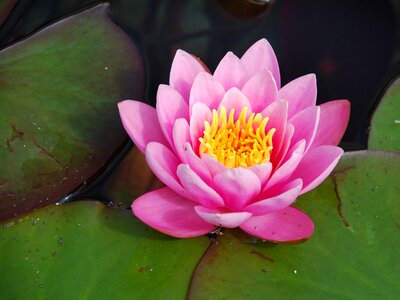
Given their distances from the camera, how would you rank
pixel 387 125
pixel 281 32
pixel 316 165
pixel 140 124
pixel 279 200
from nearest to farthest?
pixel 279 200
pixel 316 165
pixel 140 124
pixel 387 125
pixel 281 32

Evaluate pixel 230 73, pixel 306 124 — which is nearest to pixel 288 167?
pixel 306 124

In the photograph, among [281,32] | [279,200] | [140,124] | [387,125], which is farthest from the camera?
[281,32]

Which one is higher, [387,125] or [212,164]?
[212,164]

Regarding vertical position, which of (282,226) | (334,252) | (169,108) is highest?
(169,108)

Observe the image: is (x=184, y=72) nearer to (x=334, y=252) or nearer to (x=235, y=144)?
(x=235, y=144)

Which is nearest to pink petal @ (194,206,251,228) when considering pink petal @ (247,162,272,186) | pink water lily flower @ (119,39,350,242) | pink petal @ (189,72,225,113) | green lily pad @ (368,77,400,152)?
pink water lily flower @ (119,39,350,242)

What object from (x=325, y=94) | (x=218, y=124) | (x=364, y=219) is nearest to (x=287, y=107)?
(x=218, y=124)

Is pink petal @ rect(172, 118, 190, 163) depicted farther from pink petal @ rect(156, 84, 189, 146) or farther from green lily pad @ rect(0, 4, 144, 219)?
green lily pad @ rect(0, 4, 144, 219)

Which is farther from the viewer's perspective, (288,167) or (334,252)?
(334,252)
